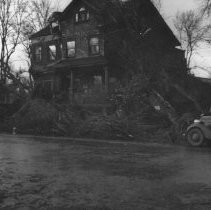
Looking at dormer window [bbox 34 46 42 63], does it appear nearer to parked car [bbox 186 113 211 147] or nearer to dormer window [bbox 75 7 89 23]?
dormer window [bbox 75 7 89 23]

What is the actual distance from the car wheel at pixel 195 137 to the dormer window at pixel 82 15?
2309 centimetres

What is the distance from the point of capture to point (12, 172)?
470 inches

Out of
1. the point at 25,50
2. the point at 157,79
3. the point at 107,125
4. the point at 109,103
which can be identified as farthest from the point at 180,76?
the point at 25,50

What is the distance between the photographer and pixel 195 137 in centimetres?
1912

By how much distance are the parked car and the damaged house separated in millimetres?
11552

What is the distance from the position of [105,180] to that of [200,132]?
927 cm

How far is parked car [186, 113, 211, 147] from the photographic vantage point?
18656mm

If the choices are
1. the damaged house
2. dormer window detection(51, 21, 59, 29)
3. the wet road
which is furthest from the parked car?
dormer window detection(51, 21, 59, 29)

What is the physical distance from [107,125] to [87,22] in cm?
1744

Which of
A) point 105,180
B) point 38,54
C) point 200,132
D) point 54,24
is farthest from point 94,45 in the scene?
point 105,180

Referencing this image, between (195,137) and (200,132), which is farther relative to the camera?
(195,137)

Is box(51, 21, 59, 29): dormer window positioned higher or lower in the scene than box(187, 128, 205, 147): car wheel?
higher

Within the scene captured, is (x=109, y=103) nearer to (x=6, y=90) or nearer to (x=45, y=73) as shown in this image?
(x=6, y=90)

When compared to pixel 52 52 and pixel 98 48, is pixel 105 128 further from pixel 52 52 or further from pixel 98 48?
pixel 52 52
